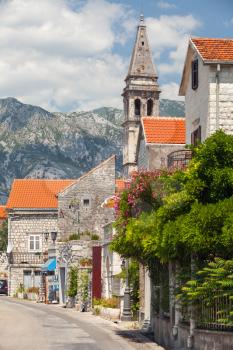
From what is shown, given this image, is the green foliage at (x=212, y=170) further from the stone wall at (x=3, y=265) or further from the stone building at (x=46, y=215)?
the stone wall at (x=3, y=265)

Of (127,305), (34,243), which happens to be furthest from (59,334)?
(34,243)

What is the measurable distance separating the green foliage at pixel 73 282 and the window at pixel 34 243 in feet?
71.1

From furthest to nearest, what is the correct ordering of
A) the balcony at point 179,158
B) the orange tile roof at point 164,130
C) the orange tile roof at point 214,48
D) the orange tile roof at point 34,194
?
1. the orange tile roof at point 34,194
2. the orange tile roof at point 164,130
3. the orange tile roof at point 214,48
4. the balcony at point 179,158

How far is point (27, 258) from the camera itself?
234 ft

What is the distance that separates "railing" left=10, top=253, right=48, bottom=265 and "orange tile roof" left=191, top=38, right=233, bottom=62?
43278mm

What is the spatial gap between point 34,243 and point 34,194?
5.77m

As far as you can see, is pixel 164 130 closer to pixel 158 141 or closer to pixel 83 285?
pixel 158 141

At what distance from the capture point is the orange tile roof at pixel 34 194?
72.8 metres

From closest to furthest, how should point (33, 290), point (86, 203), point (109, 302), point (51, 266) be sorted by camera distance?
point (109, 302)
point (51, 266)
point (86, 203)
point (33, 290)

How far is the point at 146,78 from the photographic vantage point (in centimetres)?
Answer: 10112

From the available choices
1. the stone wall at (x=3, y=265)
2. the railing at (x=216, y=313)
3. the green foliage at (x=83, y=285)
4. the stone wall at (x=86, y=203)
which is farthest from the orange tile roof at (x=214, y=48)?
the stone wall at (x=3, y=265)

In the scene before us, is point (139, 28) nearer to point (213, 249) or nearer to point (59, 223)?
point (59, 223)

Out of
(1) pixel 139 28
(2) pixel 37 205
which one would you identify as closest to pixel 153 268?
(2) pixel 37 205

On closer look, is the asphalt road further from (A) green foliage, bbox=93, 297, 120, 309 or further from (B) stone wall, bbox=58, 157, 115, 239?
(B) stone wall, bbox=58, 157, 115, 239
